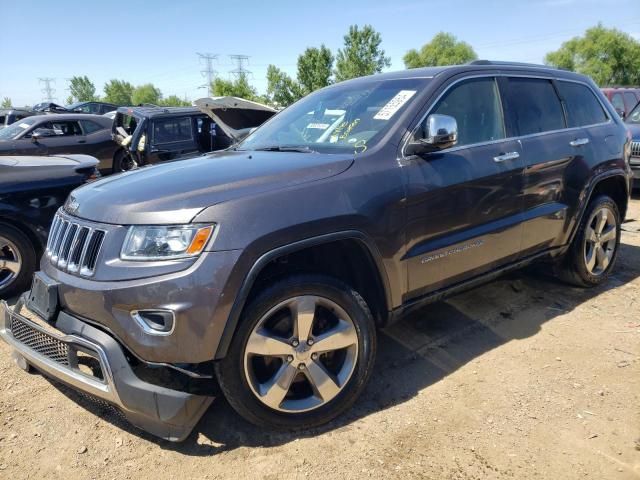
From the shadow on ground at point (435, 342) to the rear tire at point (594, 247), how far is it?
0.54ft

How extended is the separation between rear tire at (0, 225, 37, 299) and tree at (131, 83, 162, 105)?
335 ft

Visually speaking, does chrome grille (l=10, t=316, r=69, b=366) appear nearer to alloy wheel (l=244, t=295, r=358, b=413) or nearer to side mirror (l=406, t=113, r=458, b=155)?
alloy wheel (l=244, t=295, r=358, b=413)

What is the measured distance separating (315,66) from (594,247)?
200 feet

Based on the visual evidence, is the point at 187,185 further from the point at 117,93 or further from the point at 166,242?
the point at 117,93

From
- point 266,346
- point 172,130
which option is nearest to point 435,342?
point 266,346

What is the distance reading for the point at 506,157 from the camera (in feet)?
11.1

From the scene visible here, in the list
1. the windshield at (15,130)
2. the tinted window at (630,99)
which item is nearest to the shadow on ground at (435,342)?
the windshield at (15,130)

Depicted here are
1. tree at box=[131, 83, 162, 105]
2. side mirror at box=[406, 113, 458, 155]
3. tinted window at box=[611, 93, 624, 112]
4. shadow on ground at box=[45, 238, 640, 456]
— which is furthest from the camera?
tree at box=[131, 83, 162, 105]

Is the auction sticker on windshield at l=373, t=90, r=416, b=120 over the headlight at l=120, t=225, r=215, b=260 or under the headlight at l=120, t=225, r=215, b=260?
over

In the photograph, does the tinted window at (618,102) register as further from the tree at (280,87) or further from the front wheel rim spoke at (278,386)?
the tree at (280,87)

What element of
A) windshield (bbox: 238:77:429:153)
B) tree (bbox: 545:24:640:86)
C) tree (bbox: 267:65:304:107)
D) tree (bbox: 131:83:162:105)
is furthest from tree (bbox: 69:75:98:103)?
windshield (bbox: 238:77:429:153)

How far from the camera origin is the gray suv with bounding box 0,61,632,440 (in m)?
A: 2.18

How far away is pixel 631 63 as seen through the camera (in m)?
56.6

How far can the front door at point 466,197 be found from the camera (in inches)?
113
